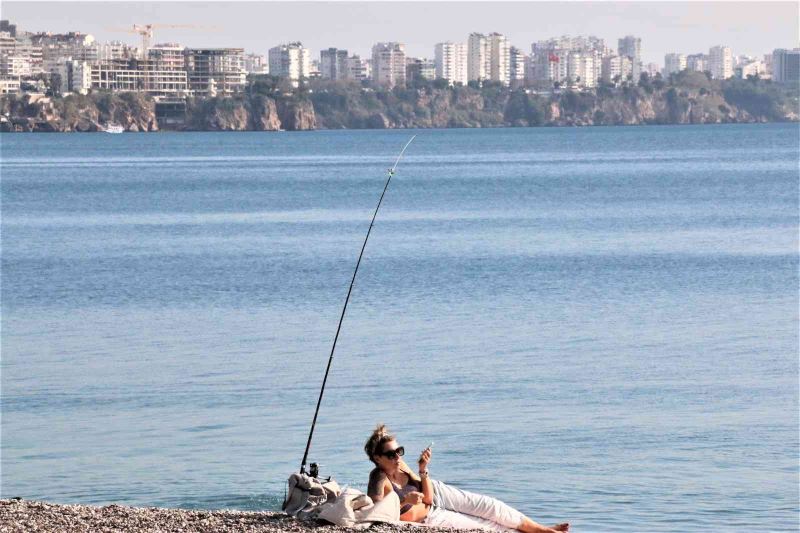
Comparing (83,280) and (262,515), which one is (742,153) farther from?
(262,515)

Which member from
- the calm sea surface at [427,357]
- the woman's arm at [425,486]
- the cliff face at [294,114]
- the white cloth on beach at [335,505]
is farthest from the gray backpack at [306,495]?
the cliff face at [294,114]

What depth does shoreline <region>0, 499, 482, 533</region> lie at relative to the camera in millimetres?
7633

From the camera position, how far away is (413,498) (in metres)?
8.08

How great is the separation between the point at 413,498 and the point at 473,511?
439 millimetres

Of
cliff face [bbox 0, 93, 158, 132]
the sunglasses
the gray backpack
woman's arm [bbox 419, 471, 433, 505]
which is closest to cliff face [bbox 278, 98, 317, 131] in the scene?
cliff face [bbox 0, 93, 158, 132]

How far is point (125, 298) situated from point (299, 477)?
1717 centimetres

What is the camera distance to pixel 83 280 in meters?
27.7

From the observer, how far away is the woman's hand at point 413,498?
8062mm

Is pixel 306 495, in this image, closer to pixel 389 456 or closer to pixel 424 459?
pixel 389 456

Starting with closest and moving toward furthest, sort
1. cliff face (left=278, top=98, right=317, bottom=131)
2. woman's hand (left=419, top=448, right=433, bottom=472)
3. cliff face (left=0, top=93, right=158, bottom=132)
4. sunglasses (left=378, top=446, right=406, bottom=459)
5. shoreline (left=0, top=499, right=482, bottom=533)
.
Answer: shoreline (left=0, top=499, right=482, bottom=533)
sunglasses (left=378, top=446, right=406, bottom=459)
woman's hand (left=419, top=448, right=433, bottom=472)
cliff face (left=0, top=93, right=158, bottom=132)
cliff face (left=278, top=98, right=317, bottom=131)

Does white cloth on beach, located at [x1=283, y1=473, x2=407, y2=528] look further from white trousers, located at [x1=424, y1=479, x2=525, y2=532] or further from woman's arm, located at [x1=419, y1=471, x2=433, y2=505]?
white trousers, located at [x1=424, y1=479, x2=525, y2=532]

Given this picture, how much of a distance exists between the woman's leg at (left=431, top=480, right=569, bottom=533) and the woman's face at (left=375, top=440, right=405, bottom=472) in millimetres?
497

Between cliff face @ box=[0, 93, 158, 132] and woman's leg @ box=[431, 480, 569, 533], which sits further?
cliff face @ box=[0, 93, 158, 132]

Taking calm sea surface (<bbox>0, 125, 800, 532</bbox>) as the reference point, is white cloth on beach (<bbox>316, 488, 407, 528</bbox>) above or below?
above
